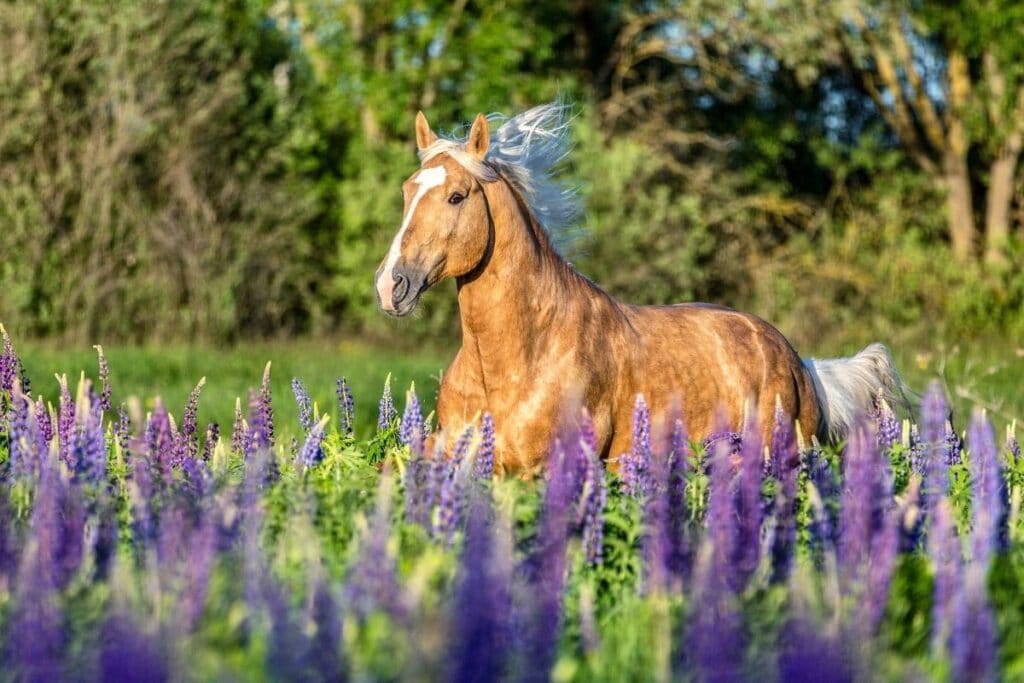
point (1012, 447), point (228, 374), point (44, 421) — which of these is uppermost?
point (44, 421)

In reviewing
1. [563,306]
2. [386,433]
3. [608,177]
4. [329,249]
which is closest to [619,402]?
[563,306]

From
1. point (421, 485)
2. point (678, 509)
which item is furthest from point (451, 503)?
point (678, 509)

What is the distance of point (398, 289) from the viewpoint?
5.29 meters

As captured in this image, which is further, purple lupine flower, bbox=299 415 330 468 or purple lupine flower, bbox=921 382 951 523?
purple lupine flower, bbox=299 415 330 468

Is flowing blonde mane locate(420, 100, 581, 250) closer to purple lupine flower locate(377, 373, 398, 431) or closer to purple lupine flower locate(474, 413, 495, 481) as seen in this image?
purple lupine flower locate(377, 373, 398, 431)

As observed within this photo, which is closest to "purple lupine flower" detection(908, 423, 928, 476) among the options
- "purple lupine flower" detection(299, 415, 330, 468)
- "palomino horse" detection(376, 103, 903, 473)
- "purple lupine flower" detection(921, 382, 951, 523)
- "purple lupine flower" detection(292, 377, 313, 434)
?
"palomino horse" detection(376, 103, 903, 473)

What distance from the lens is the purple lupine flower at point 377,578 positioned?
2.82 meters

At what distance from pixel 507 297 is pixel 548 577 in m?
→ 2.50

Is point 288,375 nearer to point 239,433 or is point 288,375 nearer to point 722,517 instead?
point 239,433

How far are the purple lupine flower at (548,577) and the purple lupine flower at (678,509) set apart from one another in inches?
11.1

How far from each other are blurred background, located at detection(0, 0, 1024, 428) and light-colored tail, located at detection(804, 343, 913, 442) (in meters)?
8.91

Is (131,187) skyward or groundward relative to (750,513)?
skyward

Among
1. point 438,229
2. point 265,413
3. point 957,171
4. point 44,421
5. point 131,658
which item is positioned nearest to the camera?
point 131,658

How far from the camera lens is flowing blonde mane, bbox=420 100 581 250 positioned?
232 inches
